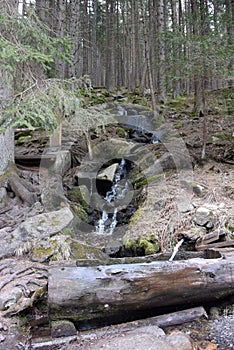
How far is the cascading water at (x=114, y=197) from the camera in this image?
7008 millimetres

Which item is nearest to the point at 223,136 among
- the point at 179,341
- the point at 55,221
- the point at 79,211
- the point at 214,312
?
the point at 79,211

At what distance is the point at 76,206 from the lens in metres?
7.04

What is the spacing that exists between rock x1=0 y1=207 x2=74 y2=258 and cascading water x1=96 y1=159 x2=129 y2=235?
4.13 feet

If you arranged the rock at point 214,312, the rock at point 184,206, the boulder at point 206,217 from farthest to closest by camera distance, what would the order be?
the rock at point 184,206
the boulder at point 206,217
the rock at point 214,312

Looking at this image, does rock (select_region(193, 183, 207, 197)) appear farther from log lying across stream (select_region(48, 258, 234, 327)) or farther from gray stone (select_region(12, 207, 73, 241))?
gray stone (select_region(12, 207, 73, 241))

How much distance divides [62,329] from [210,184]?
4590 mm

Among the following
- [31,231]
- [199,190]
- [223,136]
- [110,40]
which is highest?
[110,40]

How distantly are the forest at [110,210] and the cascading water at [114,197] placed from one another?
4 centimetres

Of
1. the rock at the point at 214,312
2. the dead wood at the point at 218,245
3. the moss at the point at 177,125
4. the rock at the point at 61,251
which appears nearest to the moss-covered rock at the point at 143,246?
the rock at the point at 61,251

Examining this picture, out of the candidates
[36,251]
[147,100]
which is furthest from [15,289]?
[147,100]

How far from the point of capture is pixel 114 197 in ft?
25.8

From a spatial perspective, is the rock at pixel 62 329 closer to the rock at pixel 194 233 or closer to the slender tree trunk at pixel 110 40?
the rock at pixel 194 233

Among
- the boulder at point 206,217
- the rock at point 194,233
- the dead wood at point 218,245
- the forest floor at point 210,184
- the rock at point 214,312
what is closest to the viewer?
the forest floor at point 210,184

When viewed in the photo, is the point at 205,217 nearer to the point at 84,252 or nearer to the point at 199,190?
the point at 199,190
